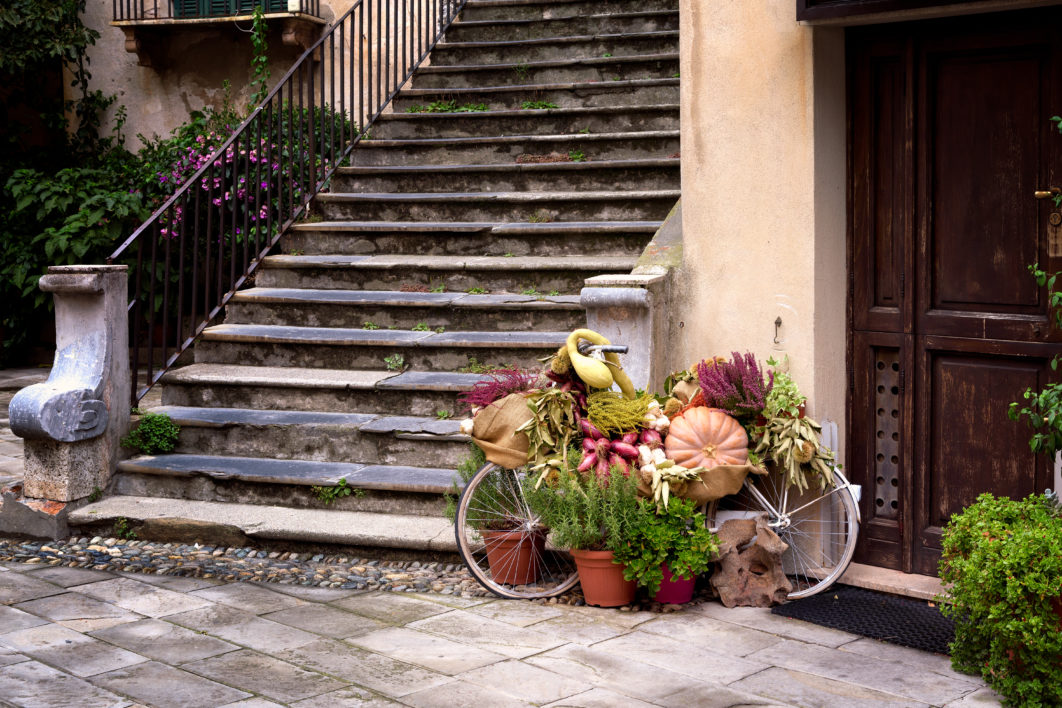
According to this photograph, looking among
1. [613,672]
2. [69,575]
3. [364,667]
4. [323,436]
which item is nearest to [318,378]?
[323,436]

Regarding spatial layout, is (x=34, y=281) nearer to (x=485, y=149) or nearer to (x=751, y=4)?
(x=485, y=149)

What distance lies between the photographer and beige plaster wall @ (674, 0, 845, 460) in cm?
529

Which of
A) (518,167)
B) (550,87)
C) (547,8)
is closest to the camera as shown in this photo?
(518,167)

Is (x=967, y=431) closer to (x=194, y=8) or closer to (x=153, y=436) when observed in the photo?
(x=153, y=436)

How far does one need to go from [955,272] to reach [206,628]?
3.49 metres

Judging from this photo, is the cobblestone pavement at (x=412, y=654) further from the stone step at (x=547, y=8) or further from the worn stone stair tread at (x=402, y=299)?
the stone step at (x=547, y=8)

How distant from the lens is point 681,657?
443 cm

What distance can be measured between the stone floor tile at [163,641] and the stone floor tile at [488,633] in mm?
812

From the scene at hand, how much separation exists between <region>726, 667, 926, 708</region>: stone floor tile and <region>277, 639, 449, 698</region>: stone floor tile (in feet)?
3.64

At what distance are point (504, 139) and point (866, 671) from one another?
5.51 metres

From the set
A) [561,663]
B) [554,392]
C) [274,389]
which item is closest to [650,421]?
[554,392]

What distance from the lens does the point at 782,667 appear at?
433 cm

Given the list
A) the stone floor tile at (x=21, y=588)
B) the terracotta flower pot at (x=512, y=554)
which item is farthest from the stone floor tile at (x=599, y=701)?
the stone floor tile at (x=21, y=588)

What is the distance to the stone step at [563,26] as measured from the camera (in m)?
9.88
